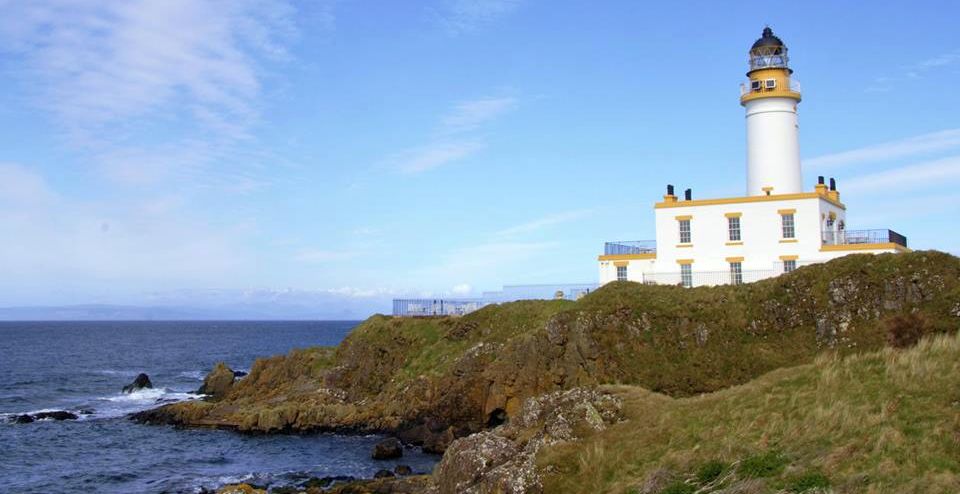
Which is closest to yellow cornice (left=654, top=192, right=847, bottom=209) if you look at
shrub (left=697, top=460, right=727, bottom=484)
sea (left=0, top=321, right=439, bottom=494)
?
sea (left=0, top=321, right=439, bottom=494)

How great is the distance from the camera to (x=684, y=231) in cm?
4775

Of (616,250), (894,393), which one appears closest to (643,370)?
(616,250)

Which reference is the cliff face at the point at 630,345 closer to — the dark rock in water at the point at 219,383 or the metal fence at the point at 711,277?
the metal fence at the point at 711,277

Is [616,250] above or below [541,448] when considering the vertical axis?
above

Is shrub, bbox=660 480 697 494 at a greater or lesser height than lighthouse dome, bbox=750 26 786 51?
lesser

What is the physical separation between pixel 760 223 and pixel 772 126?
7.30m

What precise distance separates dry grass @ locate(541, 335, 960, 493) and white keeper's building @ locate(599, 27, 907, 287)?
25442mm

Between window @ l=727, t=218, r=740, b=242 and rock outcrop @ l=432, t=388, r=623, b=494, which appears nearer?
rock outcrop @ l=432, t=388, r=623, b=494

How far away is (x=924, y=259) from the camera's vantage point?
119 feet

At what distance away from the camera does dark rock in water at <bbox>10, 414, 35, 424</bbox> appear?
50278 mm

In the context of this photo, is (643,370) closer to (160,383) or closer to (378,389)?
(378,389)

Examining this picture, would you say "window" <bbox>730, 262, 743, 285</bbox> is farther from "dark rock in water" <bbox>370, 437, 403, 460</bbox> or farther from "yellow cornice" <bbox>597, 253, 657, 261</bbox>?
"dark rock in water" <bbox>370, 437, 403, 460</bbox>

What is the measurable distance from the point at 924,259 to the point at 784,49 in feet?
63.4

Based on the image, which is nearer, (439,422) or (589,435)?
(589,435)
